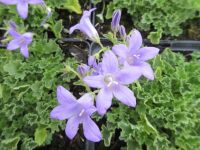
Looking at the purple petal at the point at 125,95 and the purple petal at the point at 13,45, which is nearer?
the purple petal at the point at 125,95

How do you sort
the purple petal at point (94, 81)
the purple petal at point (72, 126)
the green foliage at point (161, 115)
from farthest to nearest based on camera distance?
1. the green foliage at point (161, 115)
2. the purple petal at point (72, 126)
3. the purple petal at point (94, 81)

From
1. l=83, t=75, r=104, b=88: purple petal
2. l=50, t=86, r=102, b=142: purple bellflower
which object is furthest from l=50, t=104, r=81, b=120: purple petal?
l=83, t=75, r=104, b=88: purple petal

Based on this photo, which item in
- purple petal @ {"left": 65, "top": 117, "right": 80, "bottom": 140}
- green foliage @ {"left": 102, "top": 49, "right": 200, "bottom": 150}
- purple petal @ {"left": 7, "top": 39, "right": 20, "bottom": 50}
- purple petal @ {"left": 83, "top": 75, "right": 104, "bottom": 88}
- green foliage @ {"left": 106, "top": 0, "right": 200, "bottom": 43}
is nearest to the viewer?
purple petal @ {"left": 83, "top": 75, "right": 104, "bottom": 88}

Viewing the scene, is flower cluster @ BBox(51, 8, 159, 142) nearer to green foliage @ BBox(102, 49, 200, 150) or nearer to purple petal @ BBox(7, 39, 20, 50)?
green foliage @ BBox(102, 49, 200, 150)

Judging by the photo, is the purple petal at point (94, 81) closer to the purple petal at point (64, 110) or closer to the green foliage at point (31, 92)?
the purple petal at point (64, 110)

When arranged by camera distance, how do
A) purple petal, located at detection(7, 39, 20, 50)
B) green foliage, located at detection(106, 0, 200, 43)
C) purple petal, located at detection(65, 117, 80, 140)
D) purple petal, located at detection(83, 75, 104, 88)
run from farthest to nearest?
1. green foliage, located at detection(106, 0, 200, 43)
2. purple petal, located at detection(7, 39, 20, 50)
3. purple petal, located at detection(65, 117, 80, 140)
4. purple petal, located at detection(83, 75, 104, 88)

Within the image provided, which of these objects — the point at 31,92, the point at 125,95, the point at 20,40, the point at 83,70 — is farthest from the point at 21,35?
the point at 125,95

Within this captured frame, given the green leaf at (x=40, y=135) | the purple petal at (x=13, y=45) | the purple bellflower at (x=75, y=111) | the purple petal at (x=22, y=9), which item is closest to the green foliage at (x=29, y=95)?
the green leaf at (x=40, y=135)

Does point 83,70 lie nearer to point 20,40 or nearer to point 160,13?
point 20,40
